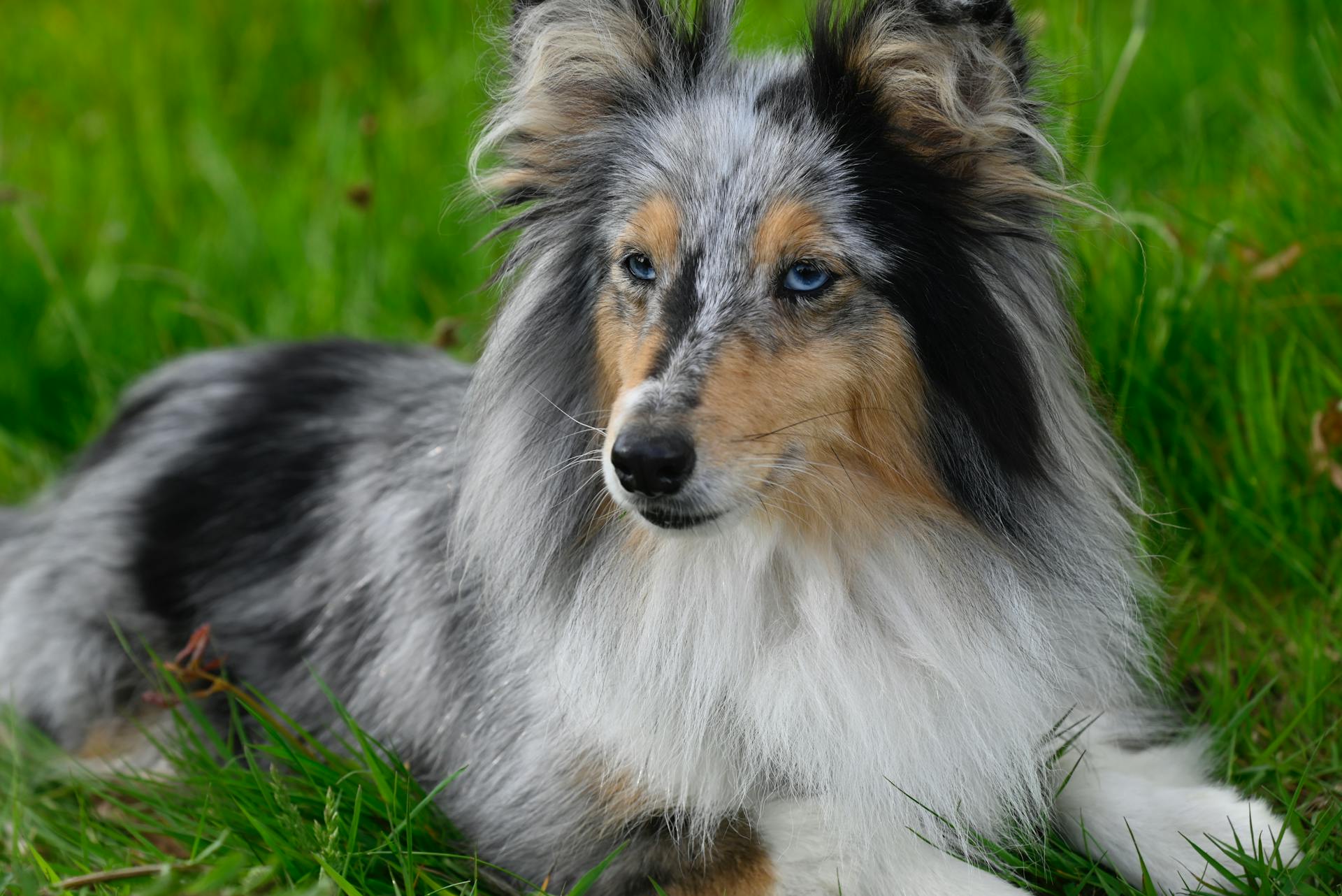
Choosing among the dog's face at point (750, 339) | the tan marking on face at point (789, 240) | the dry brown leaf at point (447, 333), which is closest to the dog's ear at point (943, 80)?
the dog's face at point (750, 339)

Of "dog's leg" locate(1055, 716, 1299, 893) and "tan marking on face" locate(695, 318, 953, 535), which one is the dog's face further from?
"dog's leg" locate(1055, 716, 1299, 893)

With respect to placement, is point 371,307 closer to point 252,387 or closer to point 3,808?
point 252,387

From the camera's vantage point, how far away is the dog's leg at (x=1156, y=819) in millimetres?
2760

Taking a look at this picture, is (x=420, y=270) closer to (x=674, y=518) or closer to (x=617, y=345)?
(x=617, y=345)

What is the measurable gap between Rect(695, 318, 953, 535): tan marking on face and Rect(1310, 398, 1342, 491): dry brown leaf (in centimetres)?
131

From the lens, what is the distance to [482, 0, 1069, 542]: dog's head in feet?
8.44

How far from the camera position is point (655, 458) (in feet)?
7.88

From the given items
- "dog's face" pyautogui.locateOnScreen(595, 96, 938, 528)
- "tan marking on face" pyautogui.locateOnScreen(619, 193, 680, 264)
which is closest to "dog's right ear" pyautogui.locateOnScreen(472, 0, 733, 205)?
"dog's face" pyautogui.locateOnScreen(595, 96, 938, 528)

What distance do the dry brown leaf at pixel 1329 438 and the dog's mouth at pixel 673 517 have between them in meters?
1.86

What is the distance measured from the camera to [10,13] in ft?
25.0

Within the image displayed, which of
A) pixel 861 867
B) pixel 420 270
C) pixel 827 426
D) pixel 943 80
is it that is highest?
pixel 943 80

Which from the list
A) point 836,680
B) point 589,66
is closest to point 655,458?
point 836,680

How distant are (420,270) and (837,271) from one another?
3.40 meters

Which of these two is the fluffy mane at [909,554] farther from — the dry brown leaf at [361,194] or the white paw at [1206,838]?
the dry brown leaf at [361,194]
